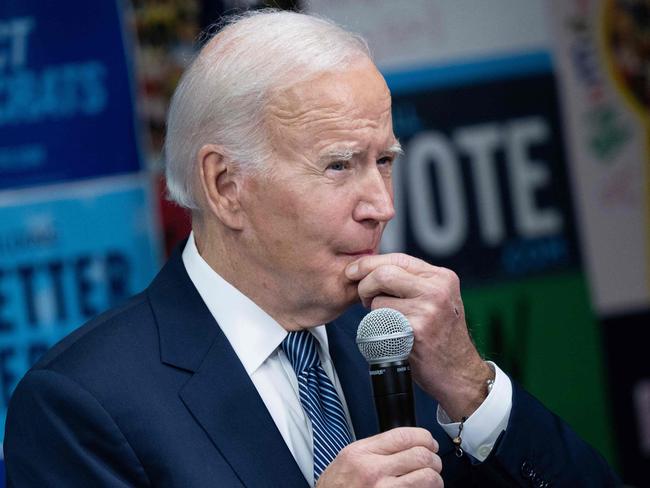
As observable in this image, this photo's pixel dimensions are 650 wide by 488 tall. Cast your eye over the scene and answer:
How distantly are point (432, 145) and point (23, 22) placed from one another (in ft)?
5.42

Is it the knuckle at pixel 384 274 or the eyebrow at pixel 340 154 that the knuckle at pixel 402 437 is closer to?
the knuckle at pixel 384 274

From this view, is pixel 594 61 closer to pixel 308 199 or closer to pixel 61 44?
pixel 61 44

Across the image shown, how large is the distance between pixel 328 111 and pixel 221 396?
595 mm

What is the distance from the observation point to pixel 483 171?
473cm

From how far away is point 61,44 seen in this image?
3996 millimetres

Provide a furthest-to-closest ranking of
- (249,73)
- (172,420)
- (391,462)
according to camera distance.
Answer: (249,73)
(172,420)
(391,462)

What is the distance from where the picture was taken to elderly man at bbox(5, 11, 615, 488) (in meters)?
2.18

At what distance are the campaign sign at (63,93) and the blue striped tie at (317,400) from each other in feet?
5.95

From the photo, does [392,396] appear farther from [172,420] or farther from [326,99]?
[326,99]

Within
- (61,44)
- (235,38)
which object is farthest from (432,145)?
(235,38)

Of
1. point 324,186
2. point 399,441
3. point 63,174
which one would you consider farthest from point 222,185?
point 63,174

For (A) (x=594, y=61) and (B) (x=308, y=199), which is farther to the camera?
(A) (x=594, y=61)

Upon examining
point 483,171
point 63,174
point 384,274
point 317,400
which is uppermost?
point 63,174

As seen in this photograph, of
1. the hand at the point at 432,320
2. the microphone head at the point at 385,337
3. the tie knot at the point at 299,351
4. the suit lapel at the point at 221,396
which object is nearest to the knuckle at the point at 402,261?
the hand at the point at 432,320
